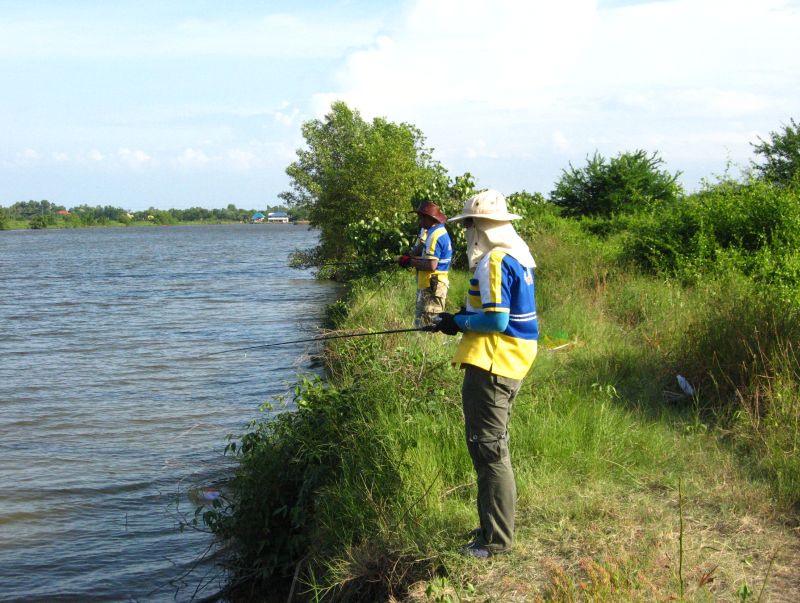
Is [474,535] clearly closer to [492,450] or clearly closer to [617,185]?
[492,450]

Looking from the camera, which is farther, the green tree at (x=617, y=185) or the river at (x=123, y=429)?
the green tree at (x=617, y=185)

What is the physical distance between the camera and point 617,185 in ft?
82.4

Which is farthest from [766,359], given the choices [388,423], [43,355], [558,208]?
[558,208]

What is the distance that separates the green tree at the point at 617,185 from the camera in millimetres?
24688

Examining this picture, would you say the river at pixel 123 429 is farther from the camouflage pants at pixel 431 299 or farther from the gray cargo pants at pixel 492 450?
the gray cargo pants at pixel 492 450

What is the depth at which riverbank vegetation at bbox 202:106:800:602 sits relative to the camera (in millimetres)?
4621

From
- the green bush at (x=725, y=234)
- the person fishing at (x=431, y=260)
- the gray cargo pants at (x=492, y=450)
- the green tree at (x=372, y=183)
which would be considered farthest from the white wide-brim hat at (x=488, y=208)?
the green tree at (x=372, y=183)

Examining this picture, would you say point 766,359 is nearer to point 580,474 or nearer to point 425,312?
point 580,474

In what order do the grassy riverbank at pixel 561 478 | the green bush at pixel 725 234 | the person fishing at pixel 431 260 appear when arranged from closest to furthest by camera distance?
the grassy riverbank at pixel 561 478 < the person fishing at pixel 431 260 < the green bush at pixel 725 234

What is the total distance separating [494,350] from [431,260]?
5645mm

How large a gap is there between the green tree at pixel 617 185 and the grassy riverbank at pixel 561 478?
16.0m

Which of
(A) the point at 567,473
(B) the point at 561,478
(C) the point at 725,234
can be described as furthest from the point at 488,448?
(C) the point at 725,234

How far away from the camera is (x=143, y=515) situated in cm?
831

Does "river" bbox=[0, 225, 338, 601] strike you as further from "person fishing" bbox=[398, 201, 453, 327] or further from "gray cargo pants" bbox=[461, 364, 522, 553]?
"gray cargo pants" bbox=[461, 364, 522, 553]
